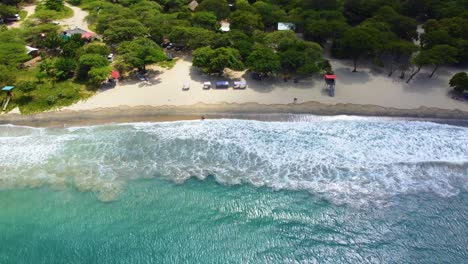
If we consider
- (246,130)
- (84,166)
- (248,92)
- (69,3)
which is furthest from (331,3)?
(69,3)

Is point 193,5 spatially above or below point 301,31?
above

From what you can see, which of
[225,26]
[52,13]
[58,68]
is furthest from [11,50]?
[225,26]

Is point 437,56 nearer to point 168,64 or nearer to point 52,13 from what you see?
point 168,64

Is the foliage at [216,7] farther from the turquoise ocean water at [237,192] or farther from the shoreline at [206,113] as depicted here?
the turquoise ocean water at [237,192]

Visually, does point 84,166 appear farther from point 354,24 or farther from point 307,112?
point 354,24

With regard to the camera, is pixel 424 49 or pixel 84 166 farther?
pixel 424 49

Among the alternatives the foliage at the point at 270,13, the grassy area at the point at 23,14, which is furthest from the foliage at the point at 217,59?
the grassy area at the point at 23,14
